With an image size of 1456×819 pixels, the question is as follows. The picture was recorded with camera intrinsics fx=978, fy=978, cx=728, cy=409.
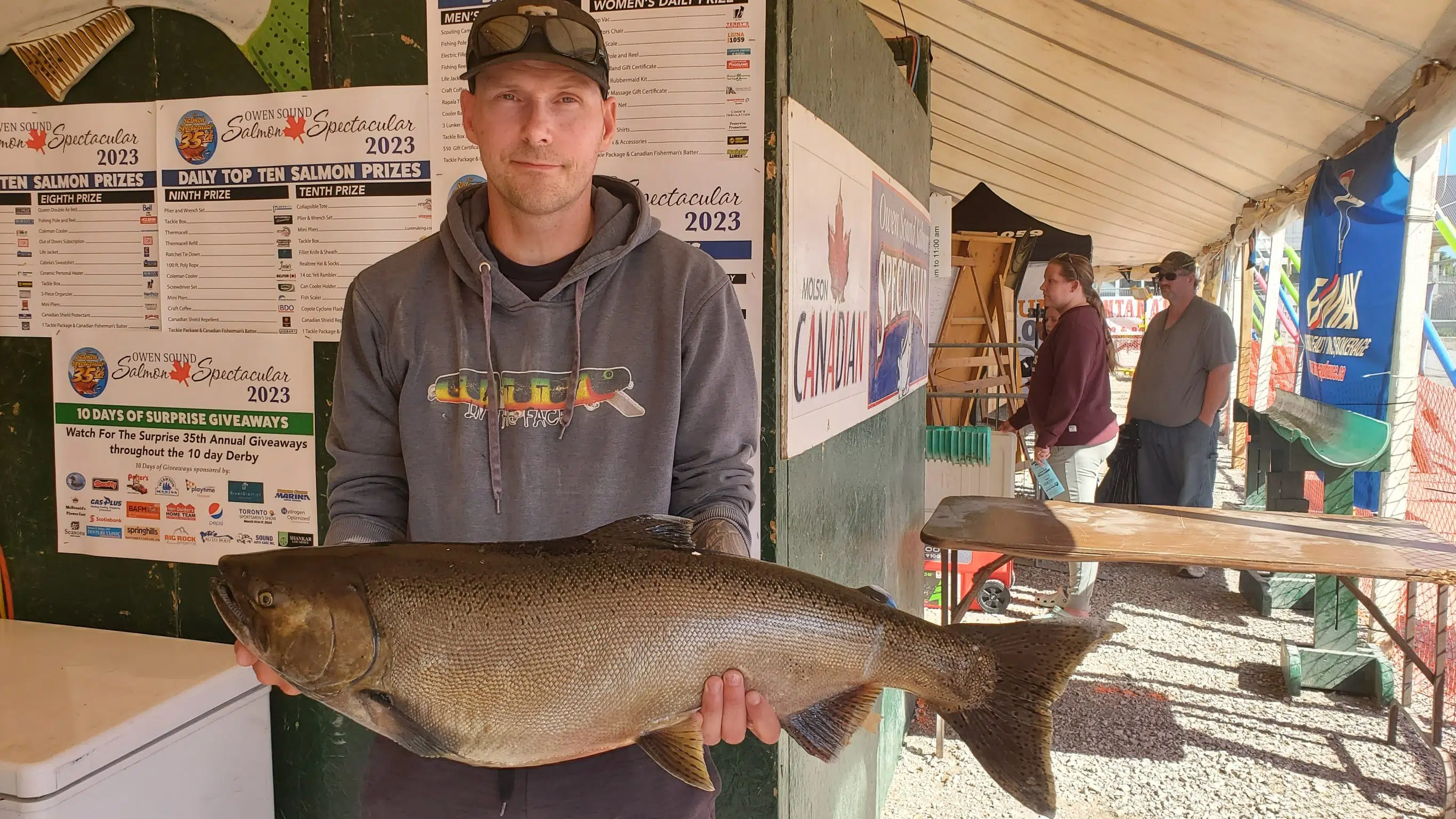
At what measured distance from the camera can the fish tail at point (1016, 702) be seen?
1.92 m

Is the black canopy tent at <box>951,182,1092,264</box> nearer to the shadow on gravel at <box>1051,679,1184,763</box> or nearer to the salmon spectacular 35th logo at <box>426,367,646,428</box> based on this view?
the shadow on gravel at <box>1051,679,1184,763</box>

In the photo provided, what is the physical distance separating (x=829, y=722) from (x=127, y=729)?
1934 millimetres

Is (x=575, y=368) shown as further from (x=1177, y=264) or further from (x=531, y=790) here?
(x=1177, y=264)

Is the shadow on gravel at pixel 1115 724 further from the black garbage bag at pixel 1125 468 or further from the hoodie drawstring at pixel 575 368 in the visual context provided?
the hoodie drawstring at pixel 575 368

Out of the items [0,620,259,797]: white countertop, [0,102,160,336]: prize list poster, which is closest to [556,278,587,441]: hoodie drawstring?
[0,620,259,797]: white countertop

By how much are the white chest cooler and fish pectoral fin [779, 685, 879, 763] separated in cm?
185

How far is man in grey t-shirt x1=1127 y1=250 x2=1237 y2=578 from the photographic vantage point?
744cm

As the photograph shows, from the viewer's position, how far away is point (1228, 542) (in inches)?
174

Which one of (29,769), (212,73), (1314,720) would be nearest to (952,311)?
(1314,720)

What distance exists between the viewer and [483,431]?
6.70ft

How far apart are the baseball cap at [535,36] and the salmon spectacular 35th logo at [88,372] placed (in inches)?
85.8

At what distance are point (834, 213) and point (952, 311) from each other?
756 centimetres

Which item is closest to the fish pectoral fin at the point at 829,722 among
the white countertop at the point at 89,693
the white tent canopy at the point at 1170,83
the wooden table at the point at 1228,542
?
the white countertop at the point at 89,693

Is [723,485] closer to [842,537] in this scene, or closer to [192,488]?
[842,537]
